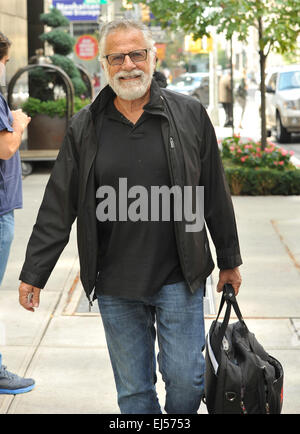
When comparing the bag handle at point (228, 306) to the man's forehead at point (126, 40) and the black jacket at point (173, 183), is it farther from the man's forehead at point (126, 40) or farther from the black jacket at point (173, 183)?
the man's forehead at point (126, 40)

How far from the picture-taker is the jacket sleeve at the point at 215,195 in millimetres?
3436

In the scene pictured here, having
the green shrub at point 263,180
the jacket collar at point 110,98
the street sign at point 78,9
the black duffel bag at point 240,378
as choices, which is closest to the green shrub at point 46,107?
the green shrub at point 263,180

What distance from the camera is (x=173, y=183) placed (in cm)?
325

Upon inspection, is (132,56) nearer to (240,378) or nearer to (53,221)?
(53,221)

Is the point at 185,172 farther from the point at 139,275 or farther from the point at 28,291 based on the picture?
the point at 28,291

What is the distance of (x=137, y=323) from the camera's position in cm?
341

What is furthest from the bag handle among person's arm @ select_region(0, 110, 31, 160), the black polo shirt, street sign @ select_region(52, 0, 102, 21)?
street sign @ select_region(52, 0, 102, 21)

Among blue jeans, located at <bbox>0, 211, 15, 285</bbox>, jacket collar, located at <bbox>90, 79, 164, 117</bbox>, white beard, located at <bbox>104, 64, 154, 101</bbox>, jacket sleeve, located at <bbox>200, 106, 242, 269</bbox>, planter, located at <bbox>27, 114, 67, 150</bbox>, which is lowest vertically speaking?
planter, located at <bbox>27, 114, 67, 150</bbox>

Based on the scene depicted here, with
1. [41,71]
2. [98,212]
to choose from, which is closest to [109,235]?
[98,212]

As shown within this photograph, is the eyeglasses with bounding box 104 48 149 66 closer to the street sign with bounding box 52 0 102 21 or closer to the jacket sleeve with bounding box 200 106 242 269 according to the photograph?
the jacket sleeve with bounding box 200 106 242 269

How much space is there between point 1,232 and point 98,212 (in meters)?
1.13

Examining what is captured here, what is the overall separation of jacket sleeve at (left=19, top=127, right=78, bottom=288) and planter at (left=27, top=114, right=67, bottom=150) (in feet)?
36.9

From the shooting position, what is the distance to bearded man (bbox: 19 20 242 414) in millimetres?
3279

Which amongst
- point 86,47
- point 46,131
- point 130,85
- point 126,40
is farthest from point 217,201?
point 86,47
